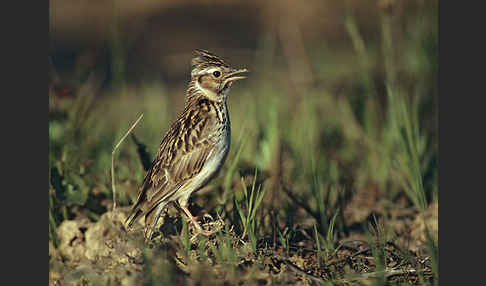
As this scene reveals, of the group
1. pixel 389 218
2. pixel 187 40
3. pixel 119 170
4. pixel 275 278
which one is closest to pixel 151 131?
pixel 119 170

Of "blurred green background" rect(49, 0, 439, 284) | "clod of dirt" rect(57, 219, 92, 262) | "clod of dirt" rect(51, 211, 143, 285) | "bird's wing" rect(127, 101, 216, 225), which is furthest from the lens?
"blurred green background" rect(49, 0, 439, 284)

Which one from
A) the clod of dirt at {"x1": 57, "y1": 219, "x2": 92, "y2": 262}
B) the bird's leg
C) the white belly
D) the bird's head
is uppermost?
the bird's head

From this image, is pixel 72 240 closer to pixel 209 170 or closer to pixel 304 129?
pixel 209 170

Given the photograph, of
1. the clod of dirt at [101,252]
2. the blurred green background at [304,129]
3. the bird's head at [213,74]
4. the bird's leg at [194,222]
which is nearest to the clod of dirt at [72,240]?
the clod of dirt at [101,252]

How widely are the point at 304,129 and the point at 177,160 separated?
6.48 ft

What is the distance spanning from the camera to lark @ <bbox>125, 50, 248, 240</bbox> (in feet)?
17.5

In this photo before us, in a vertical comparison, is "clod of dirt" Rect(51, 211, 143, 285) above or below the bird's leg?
below

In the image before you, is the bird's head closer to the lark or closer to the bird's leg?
the lark

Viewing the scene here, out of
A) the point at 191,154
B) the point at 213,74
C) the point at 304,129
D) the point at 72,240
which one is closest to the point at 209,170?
the point at 191,154

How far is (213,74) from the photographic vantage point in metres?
5.88

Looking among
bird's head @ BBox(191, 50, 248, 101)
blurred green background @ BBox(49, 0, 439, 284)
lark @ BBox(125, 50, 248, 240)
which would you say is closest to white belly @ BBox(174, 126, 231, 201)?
lark @ BBox(125, 50, 248, 240)

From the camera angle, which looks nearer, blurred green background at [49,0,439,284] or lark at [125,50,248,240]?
lark at [125,50,248,240]

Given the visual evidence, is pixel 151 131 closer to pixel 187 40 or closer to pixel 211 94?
pixel 211 94

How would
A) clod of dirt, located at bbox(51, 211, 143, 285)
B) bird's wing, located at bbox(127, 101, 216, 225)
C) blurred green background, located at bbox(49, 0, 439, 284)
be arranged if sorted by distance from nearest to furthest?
clod of dirt, located at bbox(51, 211, 143, 285) < bird's wing, located at bbox(127, 101, 216, 225) < blurred green background, located at bbox(49, 0, 439, 284)
